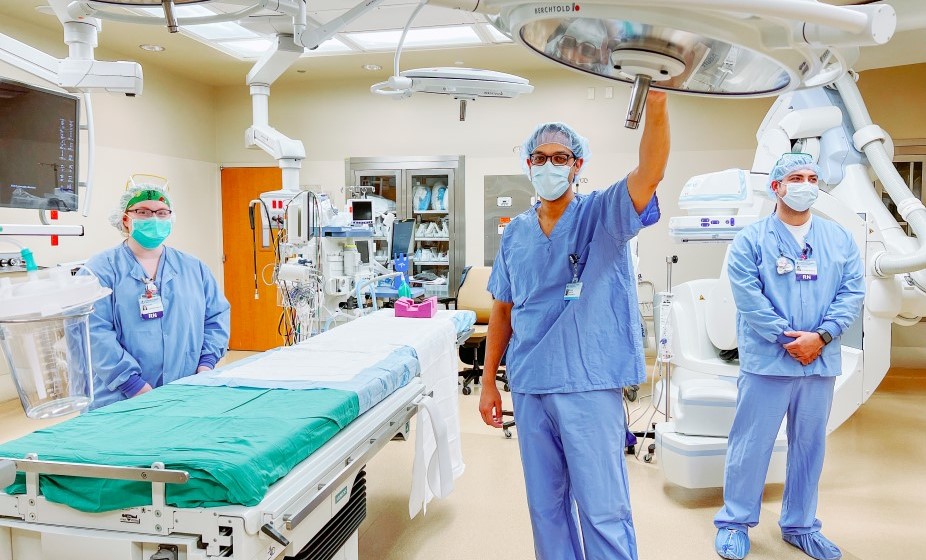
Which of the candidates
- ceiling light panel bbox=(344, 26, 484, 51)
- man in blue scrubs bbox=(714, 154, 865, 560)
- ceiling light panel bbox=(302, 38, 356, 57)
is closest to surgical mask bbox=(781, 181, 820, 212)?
man in blue scrubs bbox=(714, 154, 865, 560)

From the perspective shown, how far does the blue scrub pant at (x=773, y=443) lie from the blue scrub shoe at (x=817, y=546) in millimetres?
24

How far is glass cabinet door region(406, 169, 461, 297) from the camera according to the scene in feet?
21.9

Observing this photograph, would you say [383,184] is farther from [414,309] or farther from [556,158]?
[556,158]

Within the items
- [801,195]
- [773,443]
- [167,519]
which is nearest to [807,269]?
[801,195]

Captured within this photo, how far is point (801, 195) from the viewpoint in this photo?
2.65 metres

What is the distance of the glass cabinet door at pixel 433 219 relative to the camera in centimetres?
668

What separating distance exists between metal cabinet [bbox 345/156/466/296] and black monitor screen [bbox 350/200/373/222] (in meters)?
2.13

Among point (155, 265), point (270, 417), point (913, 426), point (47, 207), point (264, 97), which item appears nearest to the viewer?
point (270, 417)

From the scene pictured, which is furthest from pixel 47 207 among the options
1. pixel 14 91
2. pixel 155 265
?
pixel 155 265

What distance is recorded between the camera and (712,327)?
4.09m

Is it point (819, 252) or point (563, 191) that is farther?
point (819, 252)

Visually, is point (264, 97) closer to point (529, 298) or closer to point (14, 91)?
point (14, 91)

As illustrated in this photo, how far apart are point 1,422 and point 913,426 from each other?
621 cm

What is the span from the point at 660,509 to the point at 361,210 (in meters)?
2.65
